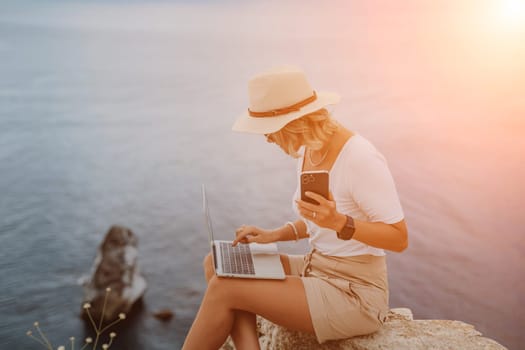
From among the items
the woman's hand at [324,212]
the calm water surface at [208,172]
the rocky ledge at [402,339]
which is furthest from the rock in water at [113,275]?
the woman's hand at [324,212]

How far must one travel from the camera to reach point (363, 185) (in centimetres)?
226

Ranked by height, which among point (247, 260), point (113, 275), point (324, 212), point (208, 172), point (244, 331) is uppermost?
point (324, 212)

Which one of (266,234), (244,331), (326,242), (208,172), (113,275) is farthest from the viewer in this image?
(208,172)

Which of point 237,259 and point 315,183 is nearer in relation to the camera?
point 315,183

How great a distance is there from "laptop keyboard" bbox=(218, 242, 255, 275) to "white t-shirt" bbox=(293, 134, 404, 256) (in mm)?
509

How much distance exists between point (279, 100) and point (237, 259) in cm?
78

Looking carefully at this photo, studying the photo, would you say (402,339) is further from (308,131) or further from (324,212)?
(308,131)

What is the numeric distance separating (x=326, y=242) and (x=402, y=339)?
0.64 m

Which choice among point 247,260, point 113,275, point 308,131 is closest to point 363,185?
point 308,131

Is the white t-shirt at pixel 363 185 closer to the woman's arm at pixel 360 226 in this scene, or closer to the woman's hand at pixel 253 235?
the woman's arm at pixel 360 226

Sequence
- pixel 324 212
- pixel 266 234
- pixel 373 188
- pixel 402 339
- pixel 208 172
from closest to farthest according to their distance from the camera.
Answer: pixel 324 212, pixel 373 188, pixel 402 339, pixel 266 234, pixel 208 172

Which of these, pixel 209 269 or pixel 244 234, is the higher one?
pixel 244 234

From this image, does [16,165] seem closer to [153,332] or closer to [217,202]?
[217,202]

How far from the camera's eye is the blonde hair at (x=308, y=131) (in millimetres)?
2393
